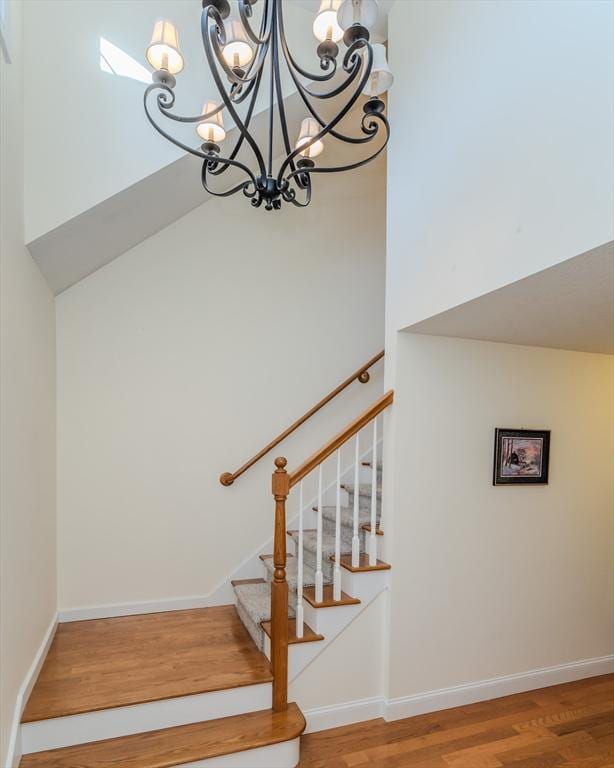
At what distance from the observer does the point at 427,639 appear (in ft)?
8.95

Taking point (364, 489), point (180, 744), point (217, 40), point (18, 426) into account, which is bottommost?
point (180, 744)

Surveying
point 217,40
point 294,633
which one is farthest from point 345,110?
point 294,633

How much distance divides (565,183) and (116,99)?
2.18 meters

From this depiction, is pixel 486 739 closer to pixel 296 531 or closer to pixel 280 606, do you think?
pixel 280 606

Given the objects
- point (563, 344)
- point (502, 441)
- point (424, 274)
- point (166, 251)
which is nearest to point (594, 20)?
point (424, 274)

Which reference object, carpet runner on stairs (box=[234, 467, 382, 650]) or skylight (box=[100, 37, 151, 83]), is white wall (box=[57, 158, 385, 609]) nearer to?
carpet runner on stairs (box=[234, 467, 382, 650])

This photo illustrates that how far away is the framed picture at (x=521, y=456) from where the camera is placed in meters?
2.94

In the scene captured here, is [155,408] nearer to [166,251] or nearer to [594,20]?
[166,251]

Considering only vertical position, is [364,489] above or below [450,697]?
above

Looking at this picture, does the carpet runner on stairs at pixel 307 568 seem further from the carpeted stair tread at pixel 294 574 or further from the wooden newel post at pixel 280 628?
the wooden newel post at pixel 280 628

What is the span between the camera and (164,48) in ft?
5.41

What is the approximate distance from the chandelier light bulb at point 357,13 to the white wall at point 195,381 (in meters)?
2.12

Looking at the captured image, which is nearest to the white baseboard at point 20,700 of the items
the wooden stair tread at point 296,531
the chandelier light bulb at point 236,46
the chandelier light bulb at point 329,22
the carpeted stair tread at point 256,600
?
the carpeted stair tread at point 256,600

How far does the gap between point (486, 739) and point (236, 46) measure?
337cm
